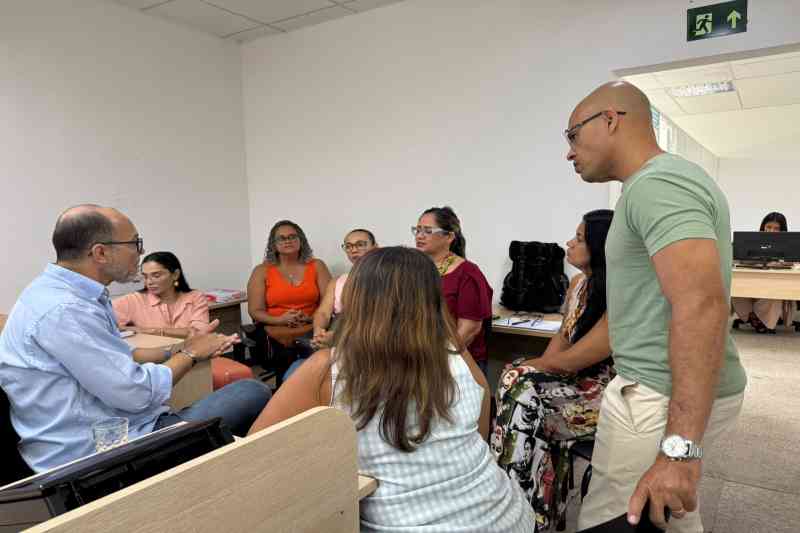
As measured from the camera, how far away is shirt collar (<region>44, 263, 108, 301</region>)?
168 cm

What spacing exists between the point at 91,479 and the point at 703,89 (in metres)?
7.25

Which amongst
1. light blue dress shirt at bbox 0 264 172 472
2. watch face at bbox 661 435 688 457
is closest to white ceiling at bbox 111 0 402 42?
light blue dress shirt at bbox 0 264 172 472

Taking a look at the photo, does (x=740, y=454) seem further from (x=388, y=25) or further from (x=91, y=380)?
(x=388, y=25)

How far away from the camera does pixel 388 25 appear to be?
3.98m

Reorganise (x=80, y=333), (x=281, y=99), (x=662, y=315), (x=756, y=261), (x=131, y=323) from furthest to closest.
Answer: (x=756, y=261) < (x=281, y=99) < (x=131, y=323) < (x=80, y=333) < (x=662, y=315)

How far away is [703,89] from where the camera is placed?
6.31m

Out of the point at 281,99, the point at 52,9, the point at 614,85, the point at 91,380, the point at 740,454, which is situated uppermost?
the point at 52,9

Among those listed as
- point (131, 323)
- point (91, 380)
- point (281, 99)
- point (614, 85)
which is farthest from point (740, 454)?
point (281, 99)

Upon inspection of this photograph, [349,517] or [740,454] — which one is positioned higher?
[349,517]

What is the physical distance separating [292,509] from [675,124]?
372 inches

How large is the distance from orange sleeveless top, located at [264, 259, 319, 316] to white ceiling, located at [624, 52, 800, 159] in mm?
2707

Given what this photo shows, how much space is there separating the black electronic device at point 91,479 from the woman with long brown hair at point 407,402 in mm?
293

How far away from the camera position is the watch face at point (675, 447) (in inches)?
39.7

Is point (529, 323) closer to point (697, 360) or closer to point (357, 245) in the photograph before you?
point (357, 245)
